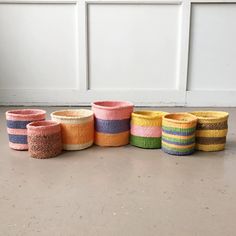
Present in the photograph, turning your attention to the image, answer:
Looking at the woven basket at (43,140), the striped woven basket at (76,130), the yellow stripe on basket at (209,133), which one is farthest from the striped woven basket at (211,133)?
the woven basket at (43,140)

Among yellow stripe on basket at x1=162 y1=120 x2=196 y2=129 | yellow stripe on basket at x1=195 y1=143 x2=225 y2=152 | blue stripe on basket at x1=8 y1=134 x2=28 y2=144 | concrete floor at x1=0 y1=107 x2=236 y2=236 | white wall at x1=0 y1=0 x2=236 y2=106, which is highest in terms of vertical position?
white wall at x1=0 y1=0 x2=236 y2=106

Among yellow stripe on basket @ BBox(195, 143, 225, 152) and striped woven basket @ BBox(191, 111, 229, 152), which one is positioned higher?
striped woven basket @ BBox(191, 111, 229, 152)

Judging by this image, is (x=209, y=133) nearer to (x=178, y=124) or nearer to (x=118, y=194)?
(x=178, y=124)

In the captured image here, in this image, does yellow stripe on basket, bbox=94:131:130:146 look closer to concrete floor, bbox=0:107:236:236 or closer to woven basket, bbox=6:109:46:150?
concrete floor, bbox=0:107:236:236

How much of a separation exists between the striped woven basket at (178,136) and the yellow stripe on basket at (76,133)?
41cm

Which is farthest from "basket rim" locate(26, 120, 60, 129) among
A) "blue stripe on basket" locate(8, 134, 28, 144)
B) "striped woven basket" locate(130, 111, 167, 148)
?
"striped woven basket" locate(130, 111, 167, 148)

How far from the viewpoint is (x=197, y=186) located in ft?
4.23

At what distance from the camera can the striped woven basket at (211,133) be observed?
5.57 feet

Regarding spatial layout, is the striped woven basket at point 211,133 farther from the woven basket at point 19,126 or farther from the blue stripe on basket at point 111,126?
the woven basket at point 19,126

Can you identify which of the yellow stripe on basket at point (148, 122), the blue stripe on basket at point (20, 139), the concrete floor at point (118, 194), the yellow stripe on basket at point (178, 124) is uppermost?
the yellow stripe on basket at point (178, 124)

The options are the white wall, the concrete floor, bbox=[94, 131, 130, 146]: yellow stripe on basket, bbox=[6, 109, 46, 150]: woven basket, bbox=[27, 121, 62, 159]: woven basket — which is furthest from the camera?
the white wall

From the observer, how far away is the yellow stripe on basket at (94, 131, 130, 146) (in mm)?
1812

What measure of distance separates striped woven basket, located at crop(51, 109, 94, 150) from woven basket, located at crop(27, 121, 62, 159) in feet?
0.22

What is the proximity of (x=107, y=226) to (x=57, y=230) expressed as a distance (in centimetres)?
15
